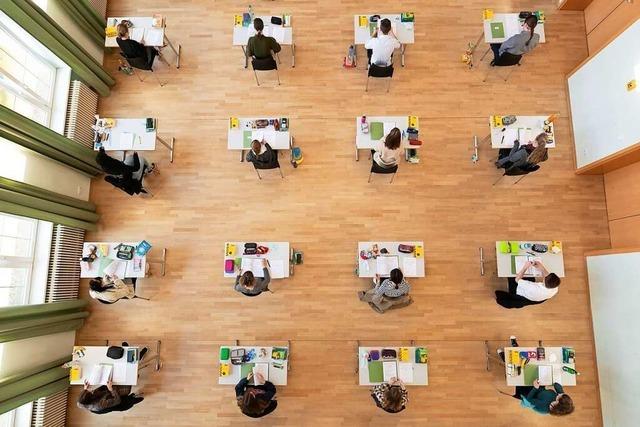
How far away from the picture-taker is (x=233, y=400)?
5.73m

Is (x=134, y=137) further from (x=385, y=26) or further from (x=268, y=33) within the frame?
(x=385, y=26)

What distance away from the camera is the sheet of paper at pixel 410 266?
17.7 ft

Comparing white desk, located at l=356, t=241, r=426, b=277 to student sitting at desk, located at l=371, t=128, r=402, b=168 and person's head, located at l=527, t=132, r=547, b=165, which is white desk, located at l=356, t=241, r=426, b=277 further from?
person's head, located at l=527, t=132, r=547, b=165

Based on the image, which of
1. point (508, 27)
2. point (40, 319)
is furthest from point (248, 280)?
point (508, 27)

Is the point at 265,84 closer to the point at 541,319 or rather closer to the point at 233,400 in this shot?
the point at 233,400

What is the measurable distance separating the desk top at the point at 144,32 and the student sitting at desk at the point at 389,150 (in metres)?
3.88

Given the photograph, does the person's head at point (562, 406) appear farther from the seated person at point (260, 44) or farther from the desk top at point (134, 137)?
the desk top at point (134, 137)

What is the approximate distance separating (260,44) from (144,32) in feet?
6.49

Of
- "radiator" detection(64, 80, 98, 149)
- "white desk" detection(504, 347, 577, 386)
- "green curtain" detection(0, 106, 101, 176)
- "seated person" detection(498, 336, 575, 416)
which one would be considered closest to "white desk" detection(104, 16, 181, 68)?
"radiator" detection(64, 80, 98, 149)

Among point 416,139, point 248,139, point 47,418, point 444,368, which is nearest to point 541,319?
point 444,368

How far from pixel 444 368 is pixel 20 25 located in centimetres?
737

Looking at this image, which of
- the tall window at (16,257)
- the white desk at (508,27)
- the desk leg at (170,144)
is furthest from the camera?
the desk leg at (170,144)

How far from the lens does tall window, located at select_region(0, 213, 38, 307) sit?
16.1ft

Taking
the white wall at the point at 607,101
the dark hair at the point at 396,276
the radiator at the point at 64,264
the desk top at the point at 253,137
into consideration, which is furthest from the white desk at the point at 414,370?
the radiator at the point at 64,264
